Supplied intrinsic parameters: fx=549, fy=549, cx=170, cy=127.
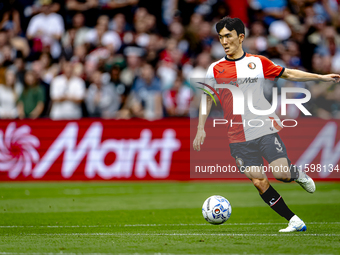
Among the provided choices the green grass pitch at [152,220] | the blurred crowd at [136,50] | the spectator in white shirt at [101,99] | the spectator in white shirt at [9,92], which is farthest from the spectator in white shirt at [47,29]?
the green grass pitch at [152,220]

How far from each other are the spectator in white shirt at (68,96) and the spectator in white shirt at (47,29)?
1816 millimetres

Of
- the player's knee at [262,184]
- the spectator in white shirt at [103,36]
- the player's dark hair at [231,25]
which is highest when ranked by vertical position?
the spectator in white shirt at [103,36]

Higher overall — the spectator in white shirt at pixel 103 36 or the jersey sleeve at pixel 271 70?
the spectator in white shirt at pixel 103 36

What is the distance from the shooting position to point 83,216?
8.41 m

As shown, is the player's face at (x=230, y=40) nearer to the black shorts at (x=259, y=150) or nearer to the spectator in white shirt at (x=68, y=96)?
the black shorts at (x=259, y=150)

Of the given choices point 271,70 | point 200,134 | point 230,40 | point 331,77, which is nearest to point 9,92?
point 200,134

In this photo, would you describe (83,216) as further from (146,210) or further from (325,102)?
(325,102)

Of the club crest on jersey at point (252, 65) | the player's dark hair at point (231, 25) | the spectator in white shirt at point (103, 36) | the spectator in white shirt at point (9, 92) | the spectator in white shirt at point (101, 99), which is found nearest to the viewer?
the player's dark hair at point (231, 25)

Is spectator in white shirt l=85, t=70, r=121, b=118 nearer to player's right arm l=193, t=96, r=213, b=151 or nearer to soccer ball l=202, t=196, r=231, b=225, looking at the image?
player's right arm l=193, t=96, r=213, b=151

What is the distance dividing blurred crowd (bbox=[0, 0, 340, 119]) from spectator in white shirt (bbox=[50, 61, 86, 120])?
0.03 meters

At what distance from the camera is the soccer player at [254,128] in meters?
6.49

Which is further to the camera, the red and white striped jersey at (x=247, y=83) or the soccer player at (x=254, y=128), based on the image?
the red and white striped jersey at (x=247, y=83)

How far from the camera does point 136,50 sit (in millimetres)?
14969

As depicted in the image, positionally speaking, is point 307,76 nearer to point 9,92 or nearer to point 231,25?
point 231,25
